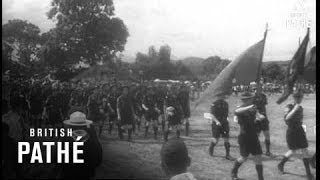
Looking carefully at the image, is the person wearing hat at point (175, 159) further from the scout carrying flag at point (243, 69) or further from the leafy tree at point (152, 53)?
the leafy tree at point (152, 53)

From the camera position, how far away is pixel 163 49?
9336mm

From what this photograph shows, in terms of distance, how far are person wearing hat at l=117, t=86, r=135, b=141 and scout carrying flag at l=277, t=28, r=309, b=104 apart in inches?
159

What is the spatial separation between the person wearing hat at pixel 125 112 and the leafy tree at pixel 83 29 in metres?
2.07

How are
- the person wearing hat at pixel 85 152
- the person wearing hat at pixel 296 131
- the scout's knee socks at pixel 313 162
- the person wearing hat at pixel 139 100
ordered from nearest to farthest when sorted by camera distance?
1. the person wearing hat at pixel 85 152
2. the person wearing hat at pixel 296 131
3. the scout's knee socks at pixel 313 162
4. the person wearing hat at pixel 139 100

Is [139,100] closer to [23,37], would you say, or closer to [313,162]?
[23,37]

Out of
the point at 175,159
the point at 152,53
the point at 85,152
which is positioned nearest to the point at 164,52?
the point at 152,53

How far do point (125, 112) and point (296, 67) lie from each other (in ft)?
14.5

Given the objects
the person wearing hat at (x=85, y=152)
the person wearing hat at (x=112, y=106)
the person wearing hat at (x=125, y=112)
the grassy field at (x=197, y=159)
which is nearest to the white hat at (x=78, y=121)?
the person wearing hat at (x=85, y=152)

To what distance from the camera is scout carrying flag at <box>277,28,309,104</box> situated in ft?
25.5

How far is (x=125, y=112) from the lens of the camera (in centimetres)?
1064

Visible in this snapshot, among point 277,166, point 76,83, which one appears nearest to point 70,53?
point 76,83

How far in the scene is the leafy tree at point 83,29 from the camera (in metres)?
8.51

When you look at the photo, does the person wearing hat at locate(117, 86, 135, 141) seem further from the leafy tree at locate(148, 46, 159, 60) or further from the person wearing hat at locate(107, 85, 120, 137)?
the leafy tree at locate(148, 46, 159, 60)

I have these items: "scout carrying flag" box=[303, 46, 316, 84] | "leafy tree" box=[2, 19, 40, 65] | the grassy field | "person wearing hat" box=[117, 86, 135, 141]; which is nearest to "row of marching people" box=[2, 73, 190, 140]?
"person wearing hat" box=[117, 86, 135, 141]
